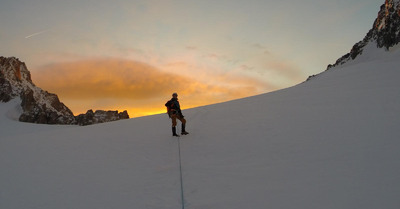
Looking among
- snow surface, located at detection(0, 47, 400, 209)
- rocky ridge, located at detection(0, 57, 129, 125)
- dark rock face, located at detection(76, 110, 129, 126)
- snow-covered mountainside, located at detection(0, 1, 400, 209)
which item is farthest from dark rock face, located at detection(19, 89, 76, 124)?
snow-covered mountainside, located at detection(0, 1, 400, 209)

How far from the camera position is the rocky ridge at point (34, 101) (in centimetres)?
5988

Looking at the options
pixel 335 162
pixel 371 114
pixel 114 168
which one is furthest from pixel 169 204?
pixel 371 114

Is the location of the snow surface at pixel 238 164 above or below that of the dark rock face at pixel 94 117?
below

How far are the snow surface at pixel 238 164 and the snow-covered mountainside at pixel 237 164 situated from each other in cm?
3

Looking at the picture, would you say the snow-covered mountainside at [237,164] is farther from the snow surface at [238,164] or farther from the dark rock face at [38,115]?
the dark rock face at [38,115]

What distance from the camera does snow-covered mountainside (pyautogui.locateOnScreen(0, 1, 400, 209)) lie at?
15.7 feet

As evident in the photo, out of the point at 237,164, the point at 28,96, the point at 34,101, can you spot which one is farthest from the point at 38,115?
the point at 237,164

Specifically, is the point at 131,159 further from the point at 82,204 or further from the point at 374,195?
the point at 374,195

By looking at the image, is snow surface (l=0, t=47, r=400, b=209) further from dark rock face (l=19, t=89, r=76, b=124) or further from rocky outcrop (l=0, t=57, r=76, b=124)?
rocky outcrop (l=0, t=57, r=76, b=124)

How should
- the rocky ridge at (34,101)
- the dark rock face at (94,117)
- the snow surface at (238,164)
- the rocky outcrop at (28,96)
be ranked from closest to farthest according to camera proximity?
the snow surface at (238,164) < the rocky outcrop at (28,96) < the rocky ridge at (34,101) < the dark rock face at (94,117)

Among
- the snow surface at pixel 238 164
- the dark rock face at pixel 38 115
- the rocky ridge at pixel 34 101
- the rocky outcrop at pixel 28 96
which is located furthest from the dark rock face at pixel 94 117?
the snow surface at pixel 238 164

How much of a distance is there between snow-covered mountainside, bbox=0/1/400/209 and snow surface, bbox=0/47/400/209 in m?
0.03

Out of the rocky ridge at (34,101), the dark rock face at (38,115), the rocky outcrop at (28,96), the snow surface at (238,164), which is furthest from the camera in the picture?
the rocky ridge at (34,101)

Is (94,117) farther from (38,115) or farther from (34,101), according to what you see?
(34,101)
